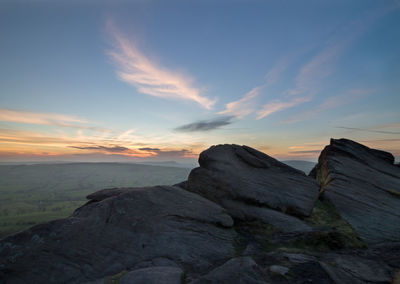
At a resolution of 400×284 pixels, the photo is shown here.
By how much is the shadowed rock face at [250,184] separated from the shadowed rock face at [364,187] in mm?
2860

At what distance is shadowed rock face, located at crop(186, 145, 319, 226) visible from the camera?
18922 millimetres

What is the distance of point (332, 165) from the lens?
2578cm

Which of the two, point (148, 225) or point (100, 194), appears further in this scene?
point (100, 194)

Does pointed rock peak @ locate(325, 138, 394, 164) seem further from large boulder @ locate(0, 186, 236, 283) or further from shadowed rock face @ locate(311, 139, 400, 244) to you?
large boulder @ locate(0, 186, 236, 283)

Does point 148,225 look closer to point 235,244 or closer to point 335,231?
point 235,244

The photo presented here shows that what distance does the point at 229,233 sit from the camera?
16094 mm

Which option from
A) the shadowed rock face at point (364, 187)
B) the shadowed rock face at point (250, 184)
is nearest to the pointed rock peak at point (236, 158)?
the shadowed rock face at point (250, 184)

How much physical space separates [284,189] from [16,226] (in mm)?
247997

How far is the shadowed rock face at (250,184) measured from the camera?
745 inches

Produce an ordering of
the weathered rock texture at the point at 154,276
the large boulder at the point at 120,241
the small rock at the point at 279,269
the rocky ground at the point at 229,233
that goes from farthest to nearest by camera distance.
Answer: the large boulder at the point at 120,241 → the rocky ground at the point at 229,233 → the small rock at the point at 279,269 → the weathered rock texture at the point at 154,276

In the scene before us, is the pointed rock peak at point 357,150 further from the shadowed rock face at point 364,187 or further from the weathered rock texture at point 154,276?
the weathered rock texture at point 154,276

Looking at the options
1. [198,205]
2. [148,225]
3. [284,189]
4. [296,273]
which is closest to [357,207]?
[284,189]

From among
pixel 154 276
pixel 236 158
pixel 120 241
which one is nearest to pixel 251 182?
pixel 236 158

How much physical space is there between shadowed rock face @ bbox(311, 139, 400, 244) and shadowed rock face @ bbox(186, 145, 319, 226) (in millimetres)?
2860
